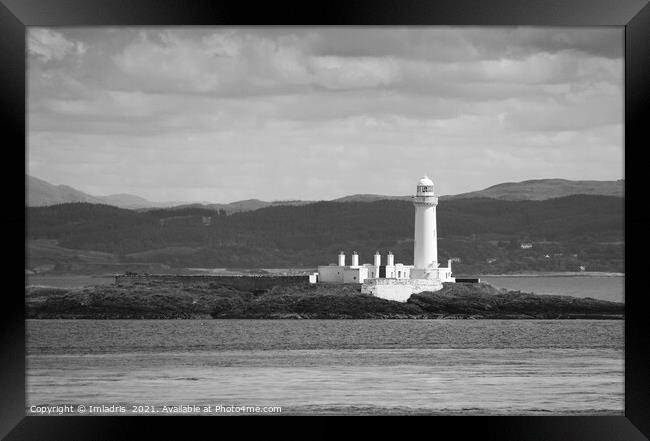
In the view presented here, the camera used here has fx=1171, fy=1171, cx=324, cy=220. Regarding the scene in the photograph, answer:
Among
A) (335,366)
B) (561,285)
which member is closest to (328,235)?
(561,285)

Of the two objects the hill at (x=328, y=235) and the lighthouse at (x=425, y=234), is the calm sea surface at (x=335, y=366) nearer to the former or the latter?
the lighthouse at (x=425, y=234)

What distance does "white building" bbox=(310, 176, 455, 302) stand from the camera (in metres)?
30.1

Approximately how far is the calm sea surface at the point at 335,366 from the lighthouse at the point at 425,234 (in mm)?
1549

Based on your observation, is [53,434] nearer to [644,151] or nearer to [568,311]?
[644,151]

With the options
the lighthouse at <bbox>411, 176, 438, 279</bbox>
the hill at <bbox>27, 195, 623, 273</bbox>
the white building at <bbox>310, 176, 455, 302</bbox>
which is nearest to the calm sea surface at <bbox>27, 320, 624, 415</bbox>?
the white building at <bbox>310, 176, 455, 302</bbox>

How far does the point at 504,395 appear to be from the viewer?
60.4ft

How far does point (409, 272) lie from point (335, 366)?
10234 millimetres

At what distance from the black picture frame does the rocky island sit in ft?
73.8

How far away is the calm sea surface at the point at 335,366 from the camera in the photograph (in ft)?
55.1

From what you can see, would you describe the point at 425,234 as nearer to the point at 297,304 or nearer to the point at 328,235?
the point at 297,304

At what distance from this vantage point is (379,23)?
7.04m

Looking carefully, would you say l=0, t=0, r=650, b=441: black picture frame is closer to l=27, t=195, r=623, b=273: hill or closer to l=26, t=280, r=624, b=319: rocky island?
l=26, t=280, r=624, b=319: rocky island

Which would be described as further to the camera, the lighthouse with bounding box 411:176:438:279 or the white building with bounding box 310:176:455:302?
the lighthouse with bounding box 411:176:438:279

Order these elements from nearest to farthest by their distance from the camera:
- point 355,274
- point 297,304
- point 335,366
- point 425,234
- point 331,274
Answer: point 335,366 → point 355,274 → point 297,304 → point 331,274 → point 425,234
